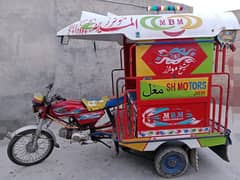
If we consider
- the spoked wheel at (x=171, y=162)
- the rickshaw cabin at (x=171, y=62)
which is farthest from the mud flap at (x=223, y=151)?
the spoked wheel at (x=171, y=162)

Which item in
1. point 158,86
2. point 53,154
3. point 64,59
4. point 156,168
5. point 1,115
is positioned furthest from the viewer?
point 64,59

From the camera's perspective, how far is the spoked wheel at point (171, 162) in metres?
2.71

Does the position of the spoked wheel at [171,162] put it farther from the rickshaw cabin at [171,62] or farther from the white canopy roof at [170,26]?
the white canopy roof at [170,26]

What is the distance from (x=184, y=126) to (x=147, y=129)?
424 mm

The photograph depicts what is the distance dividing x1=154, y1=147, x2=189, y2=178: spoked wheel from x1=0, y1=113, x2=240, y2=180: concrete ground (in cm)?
10

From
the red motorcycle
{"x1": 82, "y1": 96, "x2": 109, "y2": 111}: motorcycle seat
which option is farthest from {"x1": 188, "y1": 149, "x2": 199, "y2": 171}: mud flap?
{"x1": 82, "y1": 96, "x2": 109, "y2": 111}: motorcycle seat

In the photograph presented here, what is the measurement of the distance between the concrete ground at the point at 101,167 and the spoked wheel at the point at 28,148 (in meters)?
0.10

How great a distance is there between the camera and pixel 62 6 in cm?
505

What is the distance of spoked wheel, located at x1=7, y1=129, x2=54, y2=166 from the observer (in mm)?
2986

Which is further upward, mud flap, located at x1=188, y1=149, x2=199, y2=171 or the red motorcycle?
the red motorcycle

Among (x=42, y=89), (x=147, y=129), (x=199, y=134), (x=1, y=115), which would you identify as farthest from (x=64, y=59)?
(x=199, y=134)

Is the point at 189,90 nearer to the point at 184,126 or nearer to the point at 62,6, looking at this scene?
the point at 184,126

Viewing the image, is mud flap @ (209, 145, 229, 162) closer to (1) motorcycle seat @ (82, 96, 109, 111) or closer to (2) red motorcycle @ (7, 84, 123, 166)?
(2) red motorcycle @ (7, 84, 123, 166)

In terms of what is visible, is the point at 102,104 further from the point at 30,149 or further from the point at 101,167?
the point at 30,149
